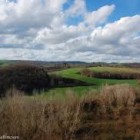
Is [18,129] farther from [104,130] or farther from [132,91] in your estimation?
[132,91]

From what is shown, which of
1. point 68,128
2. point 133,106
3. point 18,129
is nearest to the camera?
point 18,129

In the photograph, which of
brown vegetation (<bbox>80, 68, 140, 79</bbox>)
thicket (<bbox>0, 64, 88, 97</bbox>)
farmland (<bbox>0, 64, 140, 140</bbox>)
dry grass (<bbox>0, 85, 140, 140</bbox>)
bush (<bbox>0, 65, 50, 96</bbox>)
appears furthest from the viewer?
brown vegetation (<bbox>80, 68, 140, 79</bbox>)

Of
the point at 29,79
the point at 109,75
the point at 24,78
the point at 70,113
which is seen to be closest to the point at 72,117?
the point at 70,113

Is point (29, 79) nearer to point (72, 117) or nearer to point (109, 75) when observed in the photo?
point (109, 75)

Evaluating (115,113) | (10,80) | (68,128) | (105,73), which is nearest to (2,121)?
(68,128)

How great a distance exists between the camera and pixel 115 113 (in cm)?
3072

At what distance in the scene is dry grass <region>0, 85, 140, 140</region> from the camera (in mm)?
17141

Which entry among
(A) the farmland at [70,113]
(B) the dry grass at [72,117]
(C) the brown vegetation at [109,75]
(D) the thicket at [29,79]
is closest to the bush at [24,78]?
(D) the thicket at [29,79]

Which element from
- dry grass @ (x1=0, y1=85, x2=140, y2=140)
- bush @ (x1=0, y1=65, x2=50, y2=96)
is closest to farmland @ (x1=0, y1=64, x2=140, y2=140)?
dry grass @ (x1=0, y1=85, x2=140, y2=140)

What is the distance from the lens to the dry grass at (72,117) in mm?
17141

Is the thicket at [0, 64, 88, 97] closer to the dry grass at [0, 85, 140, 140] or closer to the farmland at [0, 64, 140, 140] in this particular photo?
the farmland at [0, 64, 140, 140]

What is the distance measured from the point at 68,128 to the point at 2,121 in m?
4.20

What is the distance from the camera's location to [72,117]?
20.3 m

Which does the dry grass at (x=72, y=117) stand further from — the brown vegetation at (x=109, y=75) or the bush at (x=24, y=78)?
the brown vegetation at (x=109, y=75)
